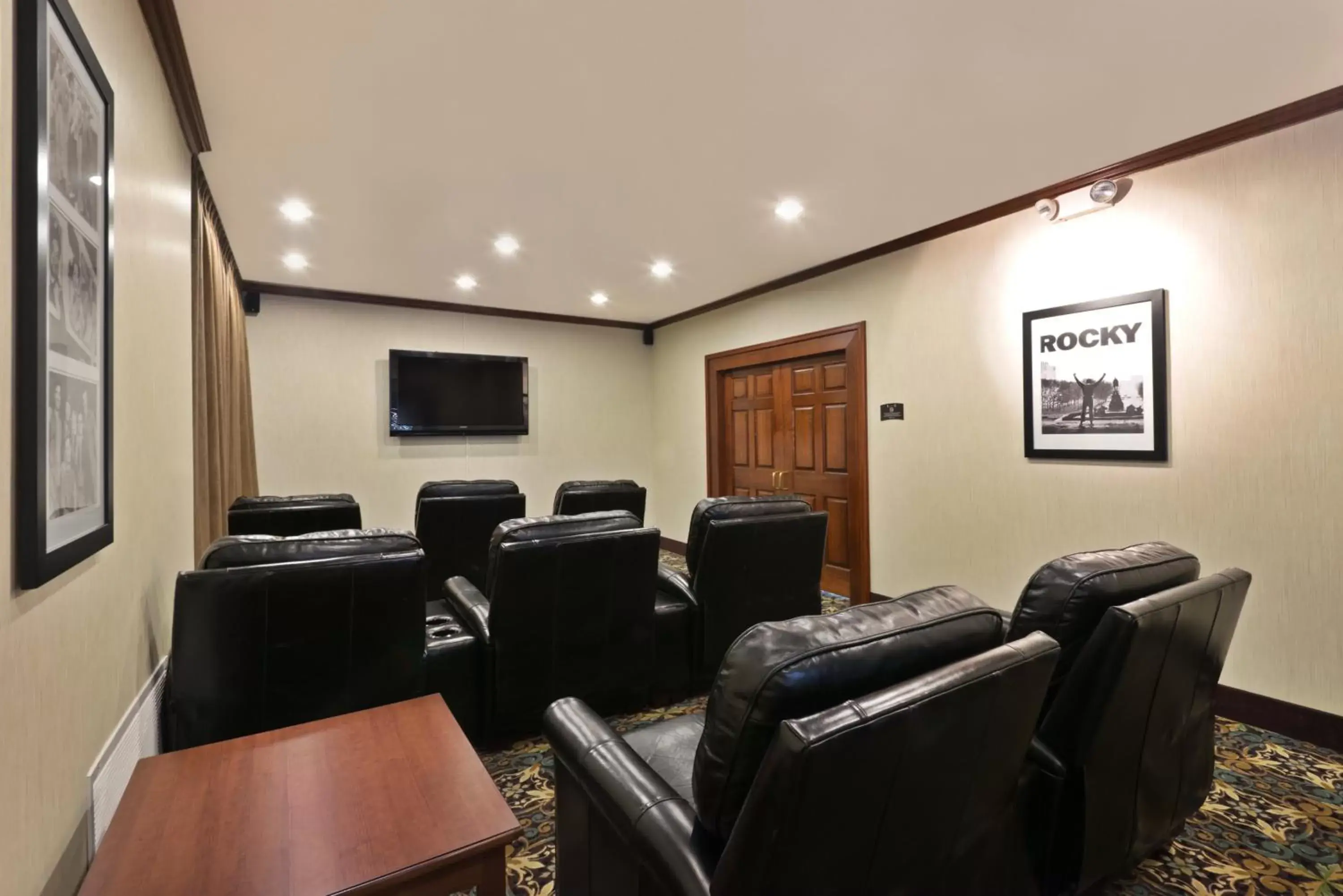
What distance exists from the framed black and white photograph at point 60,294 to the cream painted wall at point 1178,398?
389cm

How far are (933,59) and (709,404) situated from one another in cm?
406

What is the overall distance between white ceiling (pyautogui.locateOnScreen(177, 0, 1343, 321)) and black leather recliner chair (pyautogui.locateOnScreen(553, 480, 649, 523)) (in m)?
1.67

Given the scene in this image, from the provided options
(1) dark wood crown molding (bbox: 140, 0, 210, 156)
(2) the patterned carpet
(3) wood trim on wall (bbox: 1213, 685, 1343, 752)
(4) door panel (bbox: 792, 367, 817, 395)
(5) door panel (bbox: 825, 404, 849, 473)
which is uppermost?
(1) dark wood crown molding (bbox: 140, 0, 210, 156)

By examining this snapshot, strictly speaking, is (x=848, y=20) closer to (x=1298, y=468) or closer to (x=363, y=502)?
(x=1298, y=468)

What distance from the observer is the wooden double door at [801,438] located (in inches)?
185

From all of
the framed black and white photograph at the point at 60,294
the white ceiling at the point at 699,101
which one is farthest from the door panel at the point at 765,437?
the framed black and white photograph at the point at 60,294

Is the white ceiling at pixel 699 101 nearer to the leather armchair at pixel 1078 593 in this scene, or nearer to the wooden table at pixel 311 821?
the leather armchair at pixel 1078 593

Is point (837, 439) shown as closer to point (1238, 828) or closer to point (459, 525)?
point (459, 525)

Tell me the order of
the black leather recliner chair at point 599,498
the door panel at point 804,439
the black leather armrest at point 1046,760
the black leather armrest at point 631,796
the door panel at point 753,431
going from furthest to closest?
1. the door panel at point 753,431
2. the door panel at point 804,439
3. the black leather recliner chair at point 599,498
4. the black leather armrest at point 1046,760
5. the black leather armrest at point 631,796

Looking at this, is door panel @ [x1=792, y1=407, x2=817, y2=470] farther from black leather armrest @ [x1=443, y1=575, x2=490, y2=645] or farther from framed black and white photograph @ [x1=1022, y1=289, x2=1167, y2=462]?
black leather armrest @ [x1=443, y1=575, x2=490, y2=645]

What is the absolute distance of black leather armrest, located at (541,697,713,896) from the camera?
998mm

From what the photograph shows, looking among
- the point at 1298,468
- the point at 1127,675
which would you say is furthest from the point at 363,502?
the point at 1298,468

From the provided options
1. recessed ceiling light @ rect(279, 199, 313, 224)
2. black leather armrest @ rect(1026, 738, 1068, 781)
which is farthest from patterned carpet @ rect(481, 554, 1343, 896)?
recessed ceiling light @ rect(279, 199, 313, 224)

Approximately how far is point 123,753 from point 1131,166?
4357 mm
